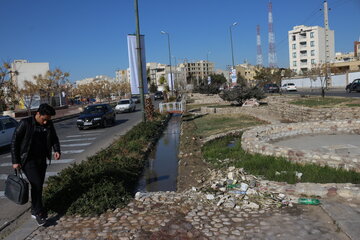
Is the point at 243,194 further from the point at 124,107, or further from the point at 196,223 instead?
the point at 124,107

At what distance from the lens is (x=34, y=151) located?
5.16 m

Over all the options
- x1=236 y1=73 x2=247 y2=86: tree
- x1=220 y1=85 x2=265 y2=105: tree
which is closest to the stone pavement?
x1=220 y1=85 x2=265 y2=105: tree

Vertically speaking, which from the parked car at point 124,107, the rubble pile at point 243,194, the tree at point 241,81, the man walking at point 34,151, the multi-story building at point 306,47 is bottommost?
the rubble pile at point 243,194

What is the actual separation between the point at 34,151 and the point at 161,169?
474 cm

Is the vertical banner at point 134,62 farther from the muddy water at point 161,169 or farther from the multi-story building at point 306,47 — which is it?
the multi-story building at point 306,47

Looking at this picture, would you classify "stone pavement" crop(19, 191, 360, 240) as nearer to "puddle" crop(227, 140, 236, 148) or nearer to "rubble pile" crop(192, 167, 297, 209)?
"rubble pile" crop(192, 167, 297, 209)

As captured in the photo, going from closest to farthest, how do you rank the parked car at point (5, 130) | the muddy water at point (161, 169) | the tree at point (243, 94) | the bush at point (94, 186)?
1. the bush at point (94, 186)
2. the muddy water at point (161, 169)
3. the parked car at point (5, 130)
4. the tree at point (243, 94)

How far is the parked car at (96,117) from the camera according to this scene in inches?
811

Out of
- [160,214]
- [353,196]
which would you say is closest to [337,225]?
[353,196]

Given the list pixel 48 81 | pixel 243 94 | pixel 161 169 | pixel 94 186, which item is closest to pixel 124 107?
pixel 48 81

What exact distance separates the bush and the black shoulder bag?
0.79 meters

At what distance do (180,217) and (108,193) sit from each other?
5.18 ft

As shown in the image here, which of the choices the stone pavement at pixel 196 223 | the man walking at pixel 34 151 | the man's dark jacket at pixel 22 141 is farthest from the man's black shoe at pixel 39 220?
the man's dark jacket at pixel 22 141

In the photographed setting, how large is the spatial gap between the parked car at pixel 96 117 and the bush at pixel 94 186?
1149 centimetres
